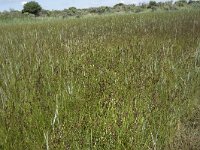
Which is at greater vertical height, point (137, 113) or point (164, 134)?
point (137, 113)

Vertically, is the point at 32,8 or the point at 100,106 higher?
the point at 100,106

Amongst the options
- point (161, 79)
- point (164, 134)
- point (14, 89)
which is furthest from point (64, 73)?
point (164, 134)

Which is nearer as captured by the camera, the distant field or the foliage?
the distant field

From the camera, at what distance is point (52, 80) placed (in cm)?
467

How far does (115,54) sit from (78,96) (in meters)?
2.52

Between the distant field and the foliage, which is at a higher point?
the distant field

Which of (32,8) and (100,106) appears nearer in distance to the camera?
(100,106)

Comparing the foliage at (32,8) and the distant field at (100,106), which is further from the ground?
the distant field at (100,106)

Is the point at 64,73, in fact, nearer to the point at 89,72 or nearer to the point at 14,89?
the point at 89,72

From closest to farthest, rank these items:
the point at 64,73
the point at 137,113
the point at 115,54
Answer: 1. the point at 137,113
2. the point at 64,73
3. the point at 115,54

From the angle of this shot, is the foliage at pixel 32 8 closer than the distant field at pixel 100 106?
No

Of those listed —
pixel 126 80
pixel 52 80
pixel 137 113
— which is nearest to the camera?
pixel 137 113

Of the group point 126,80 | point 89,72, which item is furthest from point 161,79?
point 89,72

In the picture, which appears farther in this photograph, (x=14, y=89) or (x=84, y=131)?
(x=14, y=89)
